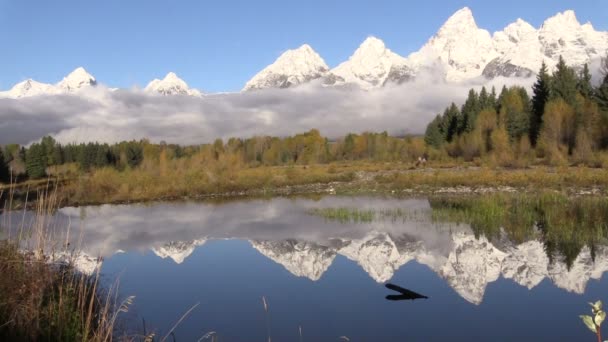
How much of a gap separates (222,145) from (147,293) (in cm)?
13355

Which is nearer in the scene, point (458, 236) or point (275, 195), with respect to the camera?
point (458, 236)

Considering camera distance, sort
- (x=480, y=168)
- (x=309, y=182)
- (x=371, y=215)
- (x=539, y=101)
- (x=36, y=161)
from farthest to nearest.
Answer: (x=36, y=161), (x=539, y=101), (x=309, y=182), (x=480, y=168), (x=371, y=215)

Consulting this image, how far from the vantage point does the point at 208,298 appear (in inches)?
504

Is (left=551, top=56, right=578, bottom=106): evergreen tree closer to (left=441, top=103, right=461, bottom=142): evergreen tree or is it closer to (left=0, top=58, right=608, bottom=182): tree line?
(left=0, top=58, right=608, bottom=182): tree line

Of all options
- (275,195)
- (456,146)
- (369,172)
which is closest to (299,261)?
(275,195)

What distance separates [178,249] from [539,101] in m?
52.1

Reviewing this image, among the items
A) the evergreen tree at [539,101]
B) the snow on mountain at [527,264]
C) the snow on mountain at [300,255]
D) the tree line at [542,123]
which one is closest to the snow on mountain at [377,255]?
the snow on mountain at [300,255]

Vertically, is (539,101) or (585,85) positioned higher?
(585,85)

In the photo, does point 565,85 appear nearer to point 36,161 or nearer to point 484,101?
point 484,101

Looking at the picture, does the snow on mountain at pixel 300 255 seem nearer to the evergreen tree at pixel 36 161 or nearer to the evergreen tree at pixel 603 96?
the evergreen tree at pixel 603 96

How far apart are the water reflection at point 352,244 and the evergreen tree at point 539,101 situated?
30.3m

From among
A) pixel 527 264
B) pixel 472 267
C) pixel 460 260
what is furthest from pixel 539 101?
pixel 472 267

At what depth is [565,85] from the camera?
56156mm

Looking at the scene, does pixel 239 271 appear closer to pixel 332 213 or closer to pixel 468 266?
pixel 468 266
